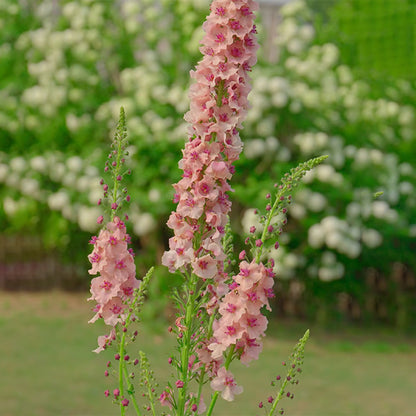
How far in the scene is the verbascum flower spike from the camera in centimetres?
179

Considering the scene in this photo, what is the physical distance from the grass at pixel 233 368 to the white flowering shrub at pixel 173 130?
0.56 m

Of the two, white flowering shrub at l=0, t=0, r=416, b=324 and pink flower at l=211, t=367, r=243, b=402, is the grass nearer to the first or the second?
white flowering shrub at l=0, t=0, r=416, b=324

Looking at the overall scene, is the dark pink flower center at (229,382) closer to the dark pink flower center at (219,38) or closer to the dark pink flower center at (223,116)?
the dark pink flower center at (223,116)

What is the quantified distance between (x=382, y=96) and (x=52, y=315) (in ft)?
12.2

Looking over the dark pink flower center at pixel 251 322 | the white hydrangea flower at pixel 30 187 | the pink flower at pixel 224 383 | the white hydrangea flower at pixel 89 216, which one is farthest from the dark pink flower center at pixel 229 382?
the white hydrangea flower at pixel 30 187

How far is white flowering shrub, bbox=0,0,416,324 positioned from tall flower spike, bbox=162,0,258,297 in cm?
392

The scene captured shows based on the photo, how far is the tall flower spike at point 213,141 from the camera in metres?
1.76

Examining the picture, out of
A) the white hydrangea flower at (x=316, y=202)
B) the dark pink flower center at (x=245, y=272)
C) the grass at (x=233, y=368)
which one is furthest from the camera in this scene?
the white hydrangea flower at (x=316, y=202)

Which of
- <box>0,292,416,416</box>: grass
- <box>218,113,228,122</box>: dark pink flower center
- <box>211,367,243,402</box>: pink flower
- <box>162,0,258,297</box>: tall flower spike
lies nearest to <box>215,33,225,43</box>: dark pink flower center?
<box>162,0,258,297</box>: tall flower spike

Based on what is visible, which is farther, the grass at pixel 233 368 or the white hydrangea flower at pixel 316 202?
the white hydrangea flower at pixel 316 202

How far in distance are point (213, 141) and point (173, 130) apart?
451cm

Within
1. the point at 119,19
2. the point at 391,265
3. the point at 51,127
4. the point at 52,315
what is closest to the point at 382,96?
the point at 391,265

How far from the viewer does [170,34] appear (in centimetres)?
698

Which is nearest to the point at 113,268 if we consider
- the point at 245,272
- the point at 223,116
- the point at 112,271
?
the point at 112,271
